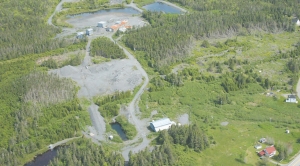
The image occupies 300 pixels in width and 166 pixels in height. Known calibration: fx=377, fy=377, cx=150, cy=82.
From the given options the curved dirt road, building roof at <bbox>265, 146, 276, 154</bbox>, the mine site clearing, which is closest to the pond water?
the mine site clearing

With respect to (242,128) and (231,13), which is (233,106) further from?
(231,13)

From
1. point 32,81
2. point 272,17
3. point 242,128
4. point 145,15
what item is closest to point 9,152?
point 32,81

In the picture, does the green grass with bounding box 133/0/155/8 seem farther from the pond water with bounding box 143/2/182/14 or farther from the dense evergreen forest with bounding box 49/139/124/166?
the dense evergreen forest with bounding box 49/139/124/166

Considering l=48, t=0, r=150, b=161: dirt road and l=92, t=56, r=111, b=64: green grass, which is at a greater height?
l=92, t=56, r=111, b=64: green grass

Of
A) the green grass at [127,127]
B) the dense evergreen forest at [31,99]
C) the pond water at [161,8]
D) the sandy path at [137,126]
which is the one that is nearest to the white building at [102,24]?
the dense evergreen forest at [31,99]

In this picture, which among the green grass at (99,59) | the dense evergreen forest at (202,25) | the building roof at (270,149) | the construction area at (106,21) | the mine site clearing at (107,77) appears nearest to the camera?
the building roof at (270,149)

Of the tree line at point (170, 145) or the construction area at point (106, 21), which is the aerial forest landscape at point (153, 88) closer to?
the tree line at point (170, 145)
